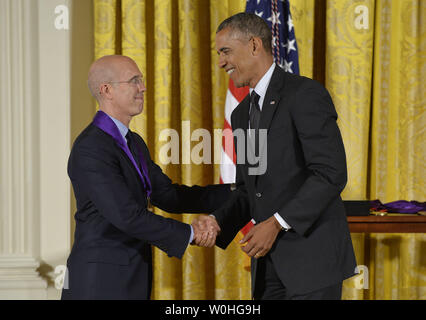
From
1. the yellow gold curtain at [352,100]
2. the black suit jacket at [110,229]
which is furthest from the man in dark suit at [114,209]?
the yellow gold curtain at [352,100]

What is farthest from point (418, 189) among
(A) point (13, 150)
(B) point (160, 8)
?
(A) point (13, 150)

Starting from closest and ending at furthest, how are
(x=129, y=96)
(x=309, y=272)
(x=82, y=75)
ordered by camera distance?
(x=309, y=272), (x=129, y=96), (x=82, y=75)

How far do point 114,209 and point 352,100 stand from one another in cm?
233

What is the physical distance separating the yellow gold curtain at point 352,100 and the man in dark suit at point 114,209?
162 cm

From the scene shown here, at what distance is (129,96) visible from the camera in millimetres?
2268

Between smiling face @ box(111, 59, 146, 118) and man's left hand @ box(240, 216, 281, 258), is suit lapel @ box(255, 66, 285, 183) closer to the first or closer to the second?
man's left hand @ box(240, 216, 281, 258)

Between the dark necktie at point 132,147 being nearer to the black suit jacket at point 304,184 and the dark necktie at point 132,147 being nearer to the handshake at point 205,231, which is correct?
the handshake at point 205,231

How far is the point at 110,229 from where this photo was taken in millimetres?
2129

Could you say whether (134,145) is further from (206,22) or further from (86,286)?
(206,22)

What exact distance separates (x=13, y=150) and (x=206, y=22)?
5.52 feet

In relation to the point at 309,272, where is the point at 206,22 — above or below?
above

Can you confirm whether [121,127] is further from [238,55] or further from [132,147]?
[238,55]

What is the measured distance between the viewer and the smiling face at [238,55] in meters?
2.23

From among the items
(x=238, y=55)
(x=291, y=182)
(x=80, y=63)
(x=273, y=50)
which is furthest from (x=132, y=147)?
(x=80, y=63)
